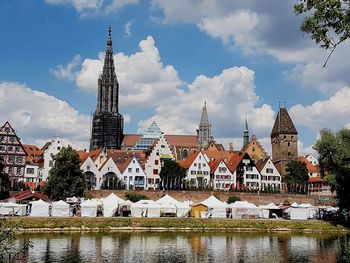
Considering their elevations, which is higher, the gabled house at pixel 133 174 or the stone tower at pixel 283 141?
the stone tower at pixel 283 141

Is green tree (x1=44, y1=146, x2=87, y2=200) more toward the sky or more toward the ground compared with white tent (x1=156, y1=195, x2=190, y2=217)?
more toward the sky

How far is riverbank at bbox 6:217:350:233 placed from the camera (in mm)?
55156

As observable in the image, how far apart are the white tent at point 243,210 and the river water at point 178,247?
12.7 m

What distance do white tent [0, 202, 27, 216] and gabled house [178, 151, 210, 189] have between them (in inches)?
1986

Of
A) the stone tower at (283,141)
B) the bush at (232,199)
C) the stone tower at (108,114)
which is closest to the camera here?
the bush at (232,199)

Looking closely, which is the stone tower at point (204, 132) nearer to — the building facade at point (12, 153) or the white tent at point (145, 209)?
the building facade at point (12, 153)

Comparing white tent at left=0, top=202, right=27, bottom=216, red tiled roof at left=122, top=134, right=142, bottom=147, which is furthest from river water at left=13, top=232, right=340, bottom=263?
red tiled roof at left=122, top=134, right=142, bottom=147

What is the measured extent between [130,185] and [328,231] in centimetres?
5116

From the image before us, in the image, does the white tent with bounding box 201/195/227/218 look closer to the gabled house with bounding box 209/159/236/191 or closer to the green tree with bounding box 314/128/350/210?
the green tree with bounding box 314/128/350/210

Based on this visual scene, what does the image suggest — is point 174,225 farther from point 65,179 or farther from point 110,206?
point 65,179

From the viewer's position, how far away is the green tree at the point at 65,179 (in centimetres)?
7362

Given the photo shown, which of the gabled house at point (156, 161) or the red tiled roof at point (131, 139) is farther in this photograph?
the red tiled roof at point (131, 139)

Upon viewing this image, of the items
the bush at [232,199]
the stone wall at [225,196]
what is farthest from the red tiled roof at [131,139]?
the bush at [232,199]

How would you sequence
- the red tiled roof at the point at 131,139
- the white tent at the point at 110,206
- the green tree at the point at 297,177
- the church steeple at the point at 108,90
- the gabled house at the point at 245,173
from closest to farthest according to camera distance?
the white tent at the point at 110,206
the gabled house at the point at 245,173
the green tree at the point at 297,177
the church steeple at the point at 108,90
the red tiled roof at the point at 131,139
